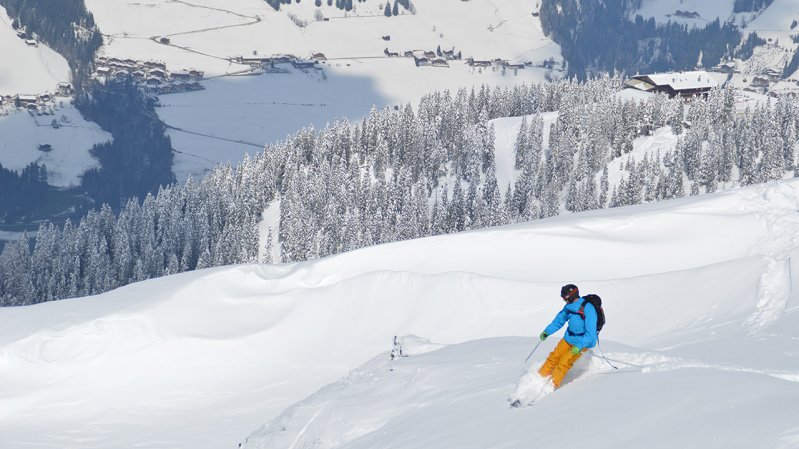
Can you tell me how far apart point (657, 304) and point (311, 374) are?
15.5 m

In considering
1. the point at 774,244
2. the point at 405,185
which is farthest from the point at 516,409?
the point at 405,185

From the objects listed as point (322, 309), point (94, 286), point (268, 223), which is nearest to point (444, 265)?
point (322, 309)

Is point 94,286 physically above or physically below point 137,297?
below

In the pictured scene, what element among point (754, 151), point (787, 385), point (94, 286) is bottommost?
point (94, 286)

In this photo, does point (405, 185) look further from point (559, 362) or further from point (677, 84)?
point (559, 362)

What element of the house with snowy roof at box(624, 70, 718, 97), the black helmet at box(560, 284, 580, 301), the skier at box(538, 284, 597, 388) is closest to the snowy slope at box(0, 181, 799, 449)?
the skier at box(538, 284, 597, 388)

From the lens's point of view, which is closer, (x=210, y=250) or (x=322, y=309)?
(x=322, y=309)

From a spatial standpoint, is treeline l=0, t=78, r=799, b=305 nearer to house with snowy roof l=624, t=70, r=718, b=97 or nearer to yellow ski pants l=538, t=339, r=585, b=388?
house with snowy roof l=624, t=70, r=718, b=97

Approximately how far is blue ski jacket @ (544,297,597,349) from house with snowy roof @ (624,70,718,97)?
171843 millimetres

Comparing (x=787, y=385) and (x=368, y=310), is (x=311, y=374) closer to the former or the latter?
(x=368, y=310)

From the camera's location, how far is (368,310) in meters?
43.8

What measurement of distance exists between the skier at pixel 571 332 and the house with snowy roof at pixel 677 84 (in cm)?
17183

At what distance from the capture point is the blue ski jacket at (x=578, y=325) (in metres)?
21.3

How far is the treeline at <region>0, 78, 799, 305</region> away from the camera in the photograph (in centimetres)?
12694
